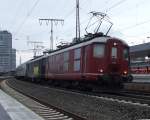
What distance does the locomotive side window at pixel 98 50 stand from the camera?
79.8 feet

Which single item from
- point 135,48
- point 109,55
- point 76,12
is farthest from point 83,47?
point 135,48

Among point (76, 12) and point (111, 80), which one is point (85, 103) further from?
point (76, 12)

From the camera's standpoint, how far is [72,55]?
28.1m

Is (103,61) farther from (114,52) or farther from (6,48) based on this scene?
(6,48)

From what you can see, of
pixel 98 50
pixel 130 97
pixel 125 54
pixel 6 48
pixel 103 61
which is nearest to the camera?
pixel 130 97

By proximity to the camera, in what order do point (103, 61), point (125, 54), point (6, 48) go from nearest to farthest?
point (103, 61) → point (125, 54) → point (6, 48)

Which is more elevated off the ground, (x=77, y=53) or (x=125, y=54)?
(x=77, y=53)

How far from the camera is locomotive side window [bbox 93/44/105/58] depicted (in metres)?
24.3

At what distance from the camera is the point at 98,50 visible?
24.5m

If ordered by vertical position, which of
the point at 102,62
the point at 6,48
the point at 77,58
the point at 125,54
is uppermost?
the point at 6,48

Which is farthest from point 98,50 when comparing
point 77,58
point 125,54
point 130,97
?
point 130,97

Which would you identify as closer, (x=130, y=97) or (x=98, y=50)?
(x=130, y=97)

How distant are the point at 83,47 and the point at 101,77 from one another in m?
2.74

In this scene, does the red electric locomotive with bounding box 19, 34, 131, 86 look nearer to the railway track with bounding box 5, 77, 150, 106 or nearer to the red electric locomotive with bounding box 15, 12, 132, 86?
the red electric locomotive with bounding box 15, 12, 132, 86
